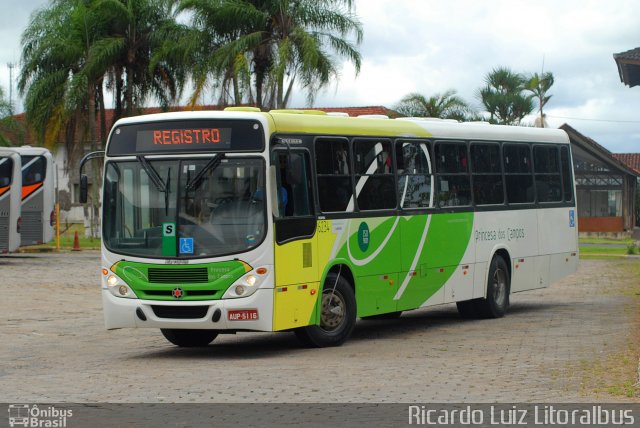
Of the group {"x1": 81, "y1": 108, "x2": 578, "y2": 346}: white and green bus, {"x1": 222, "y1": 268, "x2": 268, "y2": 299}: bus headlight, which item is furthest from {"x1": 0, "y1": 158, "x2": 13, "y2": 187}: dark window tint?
{"x1": 222, "y1": 268, "x2": 268, "y2": 299}: bus headlight

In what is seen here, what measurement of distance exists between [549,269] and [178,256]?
9102 millimetres

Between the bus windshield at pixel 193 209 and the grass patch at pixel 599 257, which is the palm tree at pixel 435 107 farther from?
the bus windshield at pixel 193 209

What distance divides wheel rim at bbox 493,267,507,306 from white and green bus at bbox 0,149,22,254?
19253mm

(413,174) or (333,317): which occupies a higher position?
(413,174)

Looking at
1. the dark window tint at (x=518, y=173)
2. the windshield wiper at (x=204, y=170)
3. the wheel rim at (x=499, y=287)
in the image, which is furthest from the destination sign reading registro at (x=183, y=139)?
the dark window tint at (x=518, y=173)

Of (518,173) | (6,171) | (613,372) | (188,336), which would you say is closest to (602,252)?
(6,171)

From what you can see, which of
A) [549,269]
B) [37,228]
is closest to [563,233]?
[549,269]

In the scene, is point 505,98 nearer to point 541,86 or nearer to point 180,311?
point 541,86

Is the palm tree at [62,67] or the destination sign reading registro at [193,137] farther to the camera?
the palm tree at [62,67]

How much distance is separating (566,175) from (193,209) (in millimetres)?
9794

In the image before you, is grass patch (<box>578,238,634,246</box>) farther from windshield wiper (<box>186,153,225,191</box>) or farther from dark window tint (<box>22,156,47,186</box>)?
windshield wiper (<box>186,153,225,191</box>)

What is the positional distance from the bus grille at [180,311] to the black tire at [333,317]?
144 centimetres

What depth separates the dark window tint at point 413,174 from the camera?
56.8ft

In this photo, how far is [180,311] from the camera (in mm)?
14445
